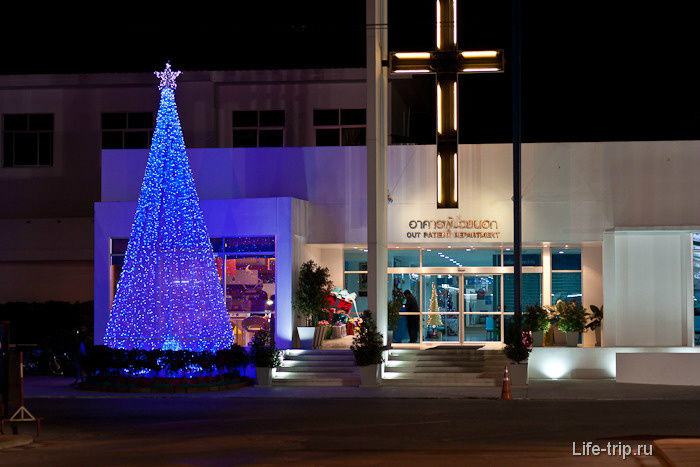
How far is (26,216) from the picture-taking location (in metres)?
42.0

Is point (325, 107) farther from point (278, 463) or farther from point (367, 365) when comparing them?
point (278, 463)

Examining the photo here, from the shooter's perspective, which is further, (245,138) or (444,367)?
(245,138)

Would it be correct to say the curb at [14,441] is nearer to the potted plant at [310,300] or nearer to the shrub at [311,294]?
the potted plant at [310,300]

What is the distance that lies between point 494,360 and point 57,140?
20.0 m

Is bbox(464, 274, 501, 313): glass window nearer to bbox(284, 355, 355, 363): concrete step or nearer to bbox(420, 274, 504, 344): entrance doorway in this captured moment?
bbox(420, 274, 504, 344): entrance doorway

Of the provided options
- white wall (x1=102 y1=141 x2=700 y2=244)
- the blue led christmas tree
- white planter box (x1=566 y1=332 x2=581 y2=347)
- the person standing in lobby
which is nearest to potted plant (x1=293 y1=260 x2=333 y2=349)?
white wall (x1=102 y1=141 x2=700 y2=244)

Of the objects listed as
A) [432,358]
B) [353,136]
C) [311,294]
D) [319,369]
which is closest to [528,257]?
[432,358]

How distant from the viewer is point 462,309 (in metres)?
36.1

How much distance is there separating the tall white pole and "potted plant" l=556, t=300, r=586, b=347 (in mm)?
5311

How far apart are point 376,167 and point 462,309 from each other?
26.6ft

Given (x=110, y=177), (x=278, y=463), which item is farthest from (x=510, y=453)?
(x=110, y=177)

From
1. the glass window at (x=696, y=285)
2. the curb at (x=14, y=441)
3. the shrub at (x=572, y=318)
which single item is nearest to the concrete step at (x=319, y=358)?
the shrub at (x=572, y=318)

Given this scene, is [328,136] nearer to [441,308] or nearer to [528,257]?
[441,308]

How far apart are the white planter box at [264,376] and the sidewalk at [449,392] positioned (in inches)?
8.2
